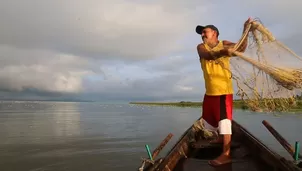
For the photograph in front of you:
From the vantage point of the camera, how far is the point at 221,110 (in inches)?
169

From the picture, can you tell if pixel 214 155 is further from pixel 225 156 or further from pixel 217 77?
pixel 217 77

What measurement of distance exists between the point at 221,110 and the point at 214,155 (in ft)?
6.33

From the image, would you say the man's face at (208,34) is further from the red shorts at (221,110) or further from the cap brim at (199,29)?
the red shorts at (221,110)

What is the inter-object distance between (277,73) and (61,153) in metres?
9.17

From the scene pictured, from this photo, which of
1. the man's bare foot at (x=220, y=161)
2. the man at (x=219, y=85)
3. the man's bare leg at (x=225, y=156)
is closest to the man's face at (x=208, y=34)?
the man at (x=219, y=85)

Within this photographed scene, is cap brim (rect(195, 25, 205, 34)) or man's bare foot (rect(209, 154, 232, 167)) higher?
cap brim (rect(195, 25, 205, 34))

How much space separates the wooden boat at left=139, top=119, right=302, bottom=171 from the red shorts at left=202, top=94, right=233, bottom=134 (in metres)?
0.62

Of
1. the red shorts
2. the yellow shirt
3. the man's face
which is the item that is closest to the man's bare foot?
the red shorts

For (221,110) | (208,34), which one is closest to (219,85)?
(221,110)

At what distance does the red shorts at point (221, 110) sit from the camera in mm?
4230

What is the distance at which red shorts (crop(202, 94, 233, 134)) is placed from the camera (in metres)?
4.23

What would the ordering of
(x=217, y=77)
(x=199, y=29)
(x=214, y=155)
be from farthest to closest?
(x=214, y=155), (x=199, y=29), (x=217, y=77)

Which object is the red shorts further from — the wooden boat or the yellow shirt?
the wooden boat

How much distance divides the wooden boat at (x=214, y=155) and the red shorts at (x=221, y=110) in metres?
0.62
